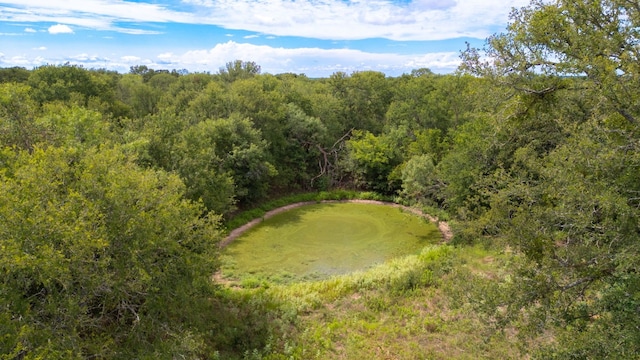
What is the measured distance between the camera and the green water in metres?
18.4

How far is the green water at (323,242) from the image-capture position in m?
18.4

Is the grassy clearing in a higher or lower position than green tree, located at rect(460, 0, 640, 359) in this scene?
lower

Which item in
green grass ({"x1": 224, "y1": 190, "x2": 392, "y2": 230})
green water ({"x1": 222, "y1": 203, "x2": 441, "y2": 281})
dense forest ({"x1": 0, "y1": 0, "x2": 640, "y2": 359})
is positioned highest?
dense forest ({"x1": 0, "y1": 0, "x2": 640, "y2": 359})

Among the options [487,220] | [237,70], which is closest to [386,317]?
[487,220]

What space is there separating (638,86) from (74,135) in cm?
1526

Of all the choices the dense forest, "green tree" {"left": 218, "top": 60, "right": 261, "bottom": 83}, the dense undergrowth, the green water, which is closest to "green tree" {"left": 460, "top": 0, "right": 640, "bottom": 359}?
the dense forest

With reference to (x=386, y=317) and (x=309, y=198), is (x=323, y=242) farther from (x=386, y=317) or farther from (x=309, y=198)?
(x=386, y=317)

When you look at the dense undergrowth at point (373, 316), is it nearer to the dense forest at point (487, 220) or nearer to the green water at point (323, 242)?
the dense forest at point (487, 220)

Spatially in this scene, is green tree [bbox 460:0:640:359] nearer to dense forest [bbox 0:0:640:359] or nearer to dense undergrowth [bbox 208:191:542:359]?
dense forest [bbox 0:0:640:359]

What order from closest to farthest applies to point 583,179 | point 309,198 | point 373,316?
point 583,179, point 373,316, point 309,198

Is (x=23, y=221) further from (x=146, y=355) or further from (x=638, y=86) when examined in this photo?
(x=638, y=86)

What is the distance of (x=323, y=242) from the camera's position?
21.7 metres

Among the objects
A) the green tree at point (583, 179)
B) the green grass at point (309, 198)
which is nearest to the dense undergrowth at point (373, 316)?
the green tree at point (583, 179)

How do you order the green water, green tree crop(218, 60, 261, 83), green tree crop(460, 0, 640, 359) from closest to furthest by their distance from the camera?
green tree crop(460, 0, 640, 359)
the green water
green tree crop(218, 60, 261, 83)
